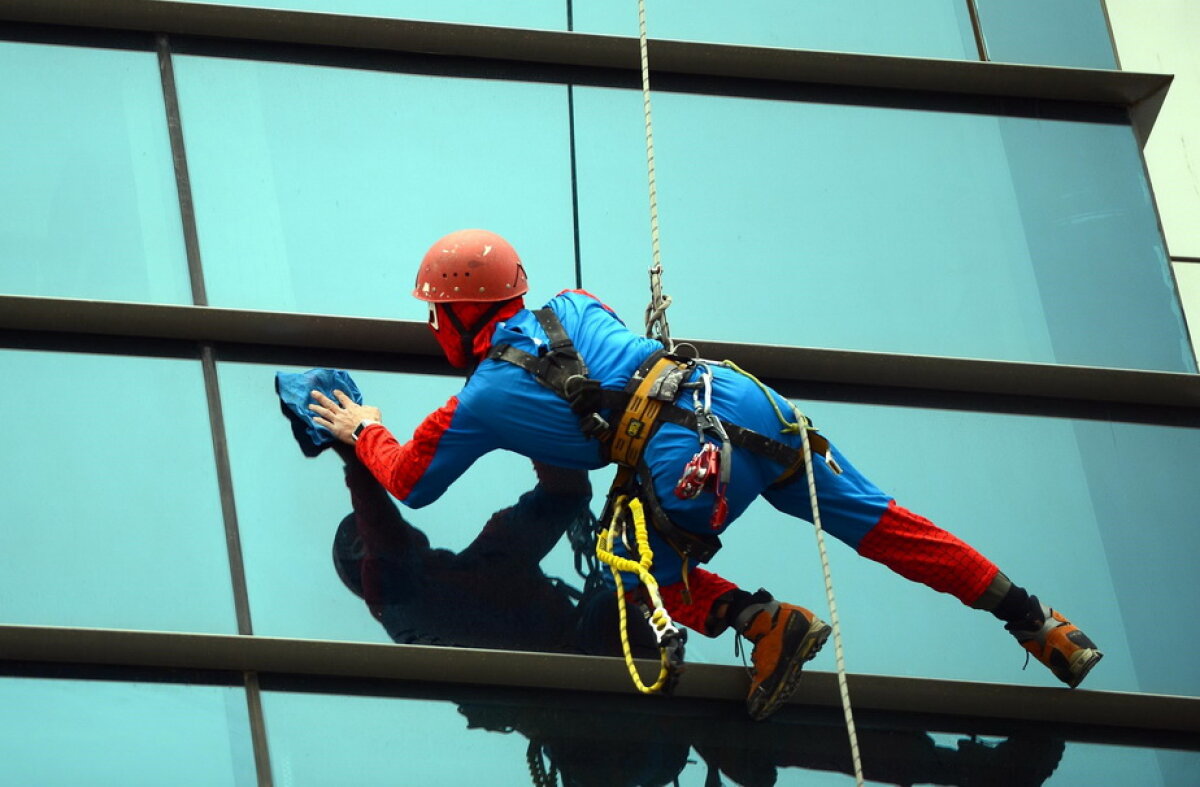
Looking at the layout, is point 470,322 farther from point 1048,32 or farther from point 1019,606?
point 1048,32

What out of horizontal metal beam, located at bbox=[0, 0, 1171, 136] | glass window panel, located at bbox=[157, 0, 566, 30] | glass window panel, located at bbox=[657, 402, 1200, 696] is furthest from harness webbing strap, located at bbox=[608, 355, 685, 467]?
glass window panel, located at bbox=[157, 0, 566, 30]

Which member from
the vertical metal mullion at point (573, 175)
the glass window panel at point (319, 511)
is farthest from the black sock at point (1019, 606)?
the vertical metal mullion at point (573, 175)

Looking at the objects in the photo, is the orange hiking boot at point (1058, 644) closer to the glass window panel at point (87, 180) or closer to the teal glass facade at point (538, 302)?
the teal glass facade at point (538, 302)

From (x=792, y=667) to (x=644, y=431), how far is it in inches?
31.4

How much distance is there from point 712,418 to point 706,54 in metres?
2.23

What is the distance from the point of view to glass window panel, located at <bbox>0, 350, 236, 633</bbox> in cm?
567

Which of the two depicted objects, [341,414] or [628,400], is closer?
[628,400]

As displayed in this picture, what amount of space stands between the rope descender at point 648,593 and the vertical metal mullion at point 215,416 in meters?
1.06

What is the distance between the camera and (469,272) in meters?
5.75

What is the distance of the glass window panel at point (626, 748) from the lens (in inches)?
215

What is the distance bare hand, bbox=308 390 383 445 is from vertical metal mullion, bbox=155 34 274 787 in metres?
0.31

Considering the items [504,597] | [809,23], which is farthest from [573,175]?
[504,597]

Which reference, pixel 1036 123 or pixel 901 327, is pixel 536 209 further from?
pixel 1036 123

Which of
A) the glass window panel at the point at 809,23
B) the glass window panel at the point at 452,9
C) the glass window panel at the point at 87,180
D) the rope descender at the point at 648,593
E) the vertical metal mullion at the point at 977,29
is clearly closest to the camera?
the rope descender at the point at 648,593
